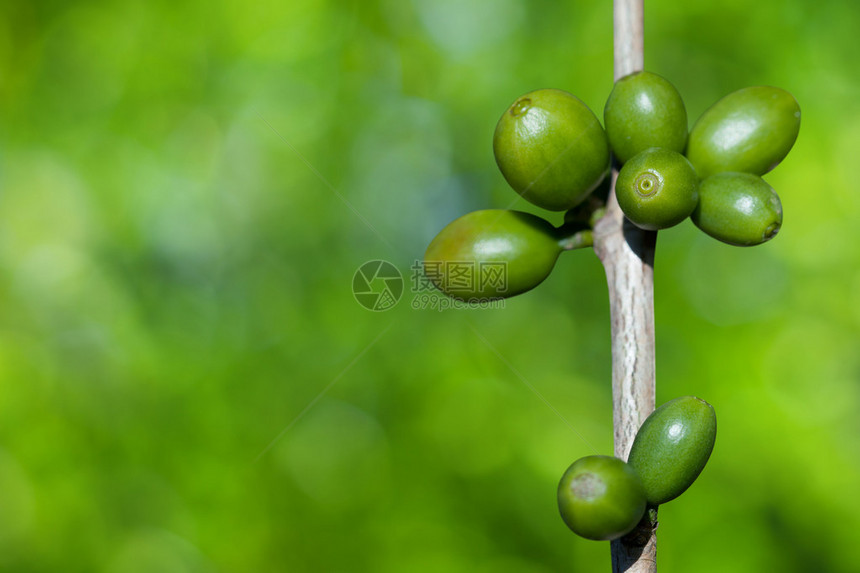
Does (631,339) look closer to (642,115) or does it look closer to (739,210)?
(739,210)

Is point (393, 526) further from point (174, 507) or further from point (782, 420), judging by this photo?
point (782, 420)

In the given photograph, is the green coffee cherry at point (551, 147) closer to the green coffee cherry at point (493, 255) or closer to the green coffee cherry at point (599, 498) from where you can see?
the green coffee cherry at point (493, 255)

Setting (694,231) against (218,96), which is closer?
(694,231)

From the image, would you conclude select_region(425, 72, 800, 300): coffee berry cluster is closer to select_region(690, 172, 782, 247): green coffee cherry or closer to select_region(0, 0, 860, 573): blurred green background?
select_region(690, 172, 782, 247): green coffee cherry

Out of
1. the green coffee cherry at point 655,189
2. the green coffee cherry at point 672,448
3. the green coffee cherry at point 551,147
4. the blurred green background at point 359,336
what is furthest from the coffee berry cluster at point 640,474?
the blurred green background at point 359,336

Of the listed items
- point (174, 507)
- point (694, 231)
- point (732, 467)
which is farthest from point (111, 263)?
point (732, 467)

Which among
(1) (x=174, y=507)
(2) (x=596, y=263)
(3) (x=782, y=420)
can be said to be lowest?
(1) (x=174, y=507)

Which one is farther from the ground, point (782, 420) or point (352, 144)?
point (352, 144)
